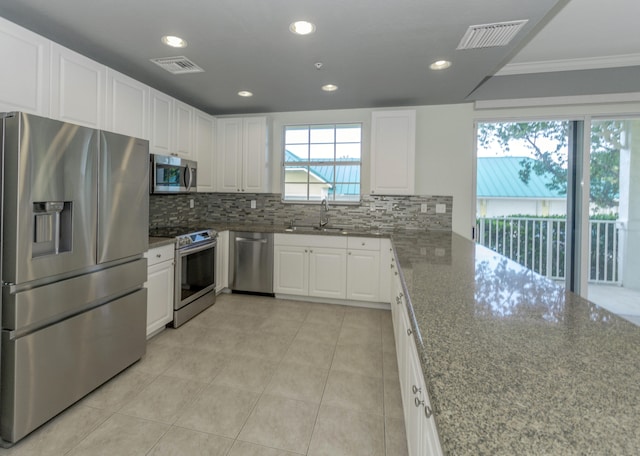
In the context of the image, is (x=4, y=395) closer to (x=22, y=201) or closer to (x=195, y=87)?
(x=22, y=201)

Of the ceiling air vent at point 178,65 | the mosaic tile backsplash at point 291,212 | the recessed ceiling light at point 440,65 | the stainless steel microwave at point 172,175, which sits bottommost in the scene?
the mosaic tile backsplash at point 291,212

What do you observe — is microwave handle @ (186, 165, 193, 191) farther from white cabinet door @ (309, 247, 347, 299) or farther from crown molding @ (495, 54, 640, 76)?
crown molding @ (495, 54, 640, 76)

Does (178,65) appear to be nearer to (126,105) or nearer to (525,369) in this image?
(126,105)

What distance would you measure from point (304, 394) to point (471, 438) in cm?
171

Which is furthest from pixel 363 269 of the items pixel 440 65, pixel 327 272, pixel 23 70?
pixel 23 70

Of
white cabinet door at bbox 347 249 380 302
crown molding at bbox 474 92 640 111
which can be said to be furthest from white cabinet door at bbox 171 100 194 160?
crown molding at bbox 474 92 640 111

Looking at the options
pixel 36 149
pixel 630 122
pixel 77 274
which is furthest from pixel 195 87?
pixel 630 122

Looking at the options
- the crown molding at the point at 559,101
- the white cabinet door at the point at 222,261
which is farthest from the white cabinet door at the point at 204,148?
the crown molding at the point at 559,101

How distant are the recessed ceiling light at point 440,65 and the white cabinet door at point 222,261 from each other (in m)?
2.85

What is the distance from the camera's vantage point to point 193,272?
325 centimetres

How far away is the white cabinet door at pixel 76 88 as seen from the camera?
218cm

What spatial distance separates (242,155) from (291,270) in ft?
5.43

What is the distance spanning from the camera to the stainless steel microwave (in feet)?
9.73

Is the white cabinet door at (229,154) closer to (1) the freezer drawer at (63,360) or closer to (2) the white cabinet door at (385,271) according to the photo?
(2) the white cabinet door at (385,271)
